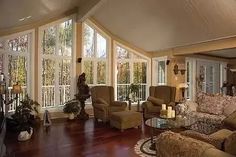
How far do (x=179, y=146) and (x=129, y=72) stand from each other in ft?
21.1

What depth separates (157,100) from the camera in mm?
6590

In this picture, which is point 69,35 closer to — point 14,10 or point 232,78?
point 14,10

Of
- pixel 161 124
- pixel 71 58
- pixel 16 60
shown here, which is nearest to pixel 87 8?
pixel 71 58

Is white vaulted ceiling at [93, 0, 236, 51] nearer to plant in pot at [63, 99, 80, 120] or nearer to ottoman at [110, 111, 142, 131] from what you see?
ottoman at [110, 111, 142, 131]

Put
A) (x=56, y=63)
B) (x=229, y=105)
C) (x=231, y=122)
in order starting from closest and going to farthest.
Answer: (x=231, y=122), (x=229, y=105), (x=56, y=63)

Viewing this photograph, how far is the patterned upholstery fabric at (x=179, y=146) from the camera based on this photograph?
6.62 ft

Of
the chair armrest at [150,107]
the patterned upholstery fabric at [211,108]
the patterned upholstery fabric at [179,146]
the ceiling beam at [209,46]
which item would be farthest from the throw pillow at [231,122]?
the chair armrest at [150,107]

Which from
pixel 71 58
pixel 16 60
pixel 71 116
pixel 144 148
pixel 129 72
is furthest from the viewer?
pixel 129 72

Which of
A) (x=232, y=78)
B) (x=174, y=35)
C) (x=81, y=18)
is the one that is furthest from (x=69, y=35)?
(x=232, y=78)

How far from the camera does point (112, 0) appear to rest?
6191 millimetres

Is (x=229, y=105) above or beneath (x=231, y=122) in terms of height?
above

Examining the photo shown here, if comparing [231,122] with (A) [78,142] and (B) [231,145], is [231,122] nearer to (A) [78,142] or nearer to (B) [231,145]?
(B) [231,145]

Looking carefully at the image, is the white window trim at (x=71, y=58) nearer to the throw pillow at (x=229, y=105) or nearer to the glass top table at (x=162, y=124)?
the glass top table at (x=162, y=124)

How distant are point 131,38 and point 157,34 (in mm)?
1202
